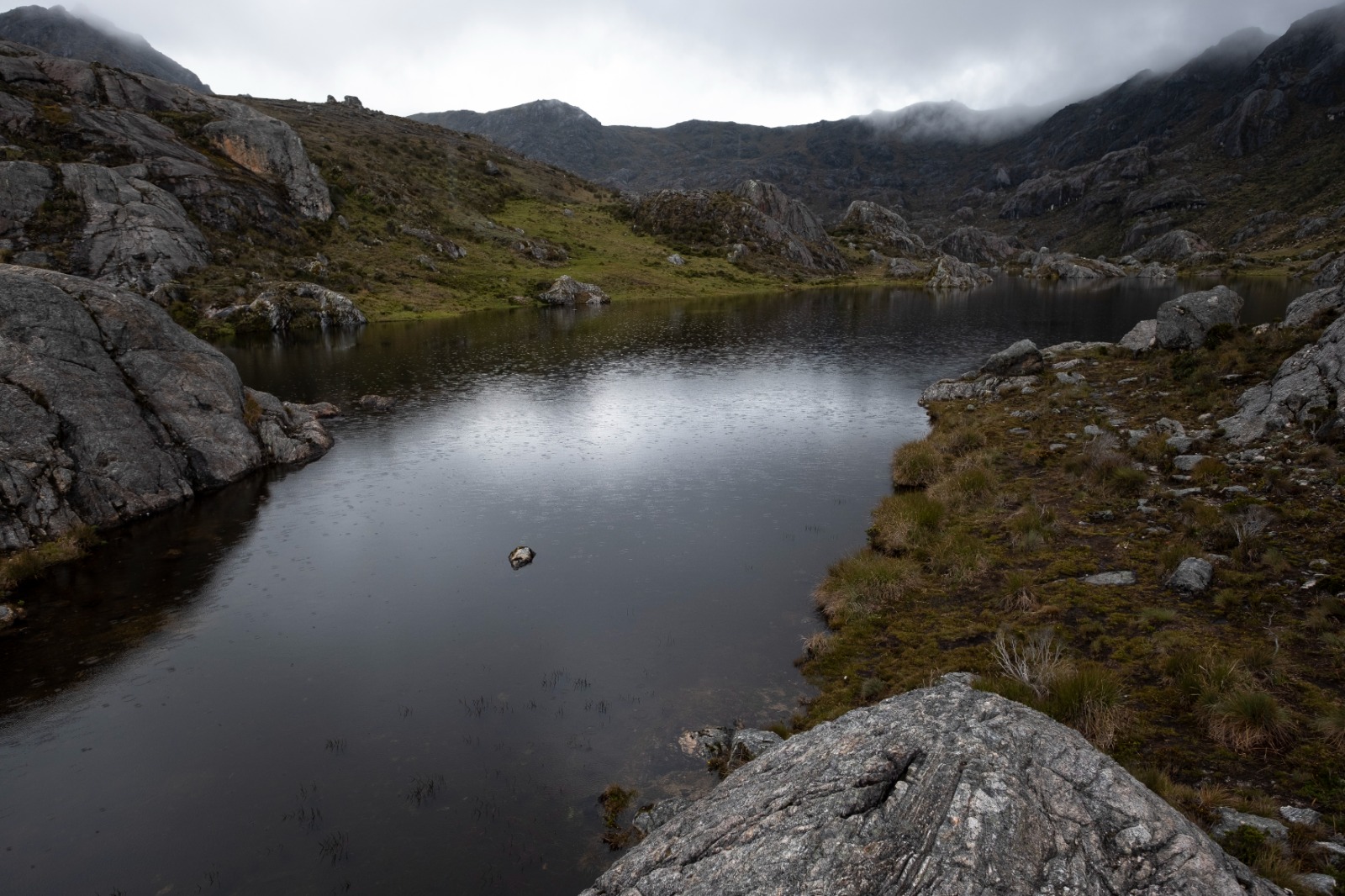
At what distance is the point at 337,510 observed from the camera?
33.9m

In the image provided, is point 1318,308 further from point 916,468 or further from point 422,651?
point 422,651

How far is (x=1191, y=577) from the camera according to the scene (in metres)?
18.4

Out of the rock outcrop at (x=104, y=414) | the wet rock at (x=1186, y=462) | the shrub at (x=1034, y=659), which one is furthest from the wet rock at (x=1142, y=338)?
the rock outcrop at (x=104, y=414)

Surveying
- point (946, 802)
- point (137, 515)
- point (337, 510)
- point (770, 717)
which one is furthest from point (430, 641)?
point (137, 515)

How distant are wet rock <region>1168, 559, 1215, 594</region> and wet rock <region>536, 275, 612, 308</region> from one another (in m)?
114

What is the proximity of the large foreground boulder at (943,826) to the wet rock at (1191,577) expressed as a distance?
1169 centimetres

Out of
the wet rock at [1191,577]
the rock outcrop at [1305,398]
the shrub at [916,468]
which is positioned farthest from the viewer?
the shrub at [916,468]

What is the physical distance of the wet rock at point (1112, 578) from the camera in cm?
A: 1969

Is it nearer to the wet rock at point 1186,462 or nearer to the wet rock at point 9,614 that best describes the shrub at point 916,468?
the wet rock at point 1186,462

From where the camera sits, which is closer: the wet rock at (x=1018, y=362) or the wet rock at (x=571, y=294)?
the wet rock at (x=1018, y=362)

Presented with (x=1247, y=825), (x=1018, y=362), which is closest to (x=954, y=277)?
(x=1018, y=362)

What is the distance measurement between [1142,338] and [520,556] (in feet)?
158

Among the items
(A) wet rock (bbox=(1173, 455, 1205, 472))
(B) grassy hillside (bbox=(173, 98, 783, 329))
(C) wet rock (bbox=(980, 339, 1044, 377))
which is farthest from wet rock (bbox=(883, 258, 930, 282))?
(A) wet rock (bbox=(1173, 455, 1205, 472))

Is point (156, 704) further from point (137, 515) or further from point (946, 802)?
point (946, 802)
